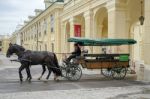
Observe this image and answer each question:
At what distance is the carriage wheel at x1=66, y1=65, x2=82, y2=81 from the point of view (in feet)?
61.0

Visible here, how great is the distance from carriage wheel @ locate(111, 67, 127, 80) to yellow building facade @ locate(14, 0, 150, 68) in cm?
144

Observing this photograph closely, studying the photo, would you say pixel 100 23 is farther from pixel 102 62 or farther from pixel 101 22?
pixel 102 62

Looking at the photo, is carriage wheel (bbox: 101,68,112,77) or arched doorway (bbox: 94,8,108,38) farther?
arched doorway (bbox: 94,8,108,38)

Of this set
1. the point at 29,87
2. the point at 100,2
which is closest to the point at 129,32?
the point at 100,2

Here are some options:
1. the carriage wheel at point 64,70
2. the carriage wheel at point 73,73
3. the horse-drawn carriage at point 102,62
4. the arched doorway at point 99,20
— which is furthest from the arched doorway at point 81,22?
the carriage wheel at point 73,73

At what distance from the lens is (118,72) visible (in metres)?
19.9

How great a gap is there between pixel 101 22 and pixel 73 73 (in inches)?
555

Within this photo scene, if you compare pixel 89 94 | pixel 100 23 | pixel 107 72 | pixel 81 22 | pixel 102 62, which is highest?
pixel 81 22

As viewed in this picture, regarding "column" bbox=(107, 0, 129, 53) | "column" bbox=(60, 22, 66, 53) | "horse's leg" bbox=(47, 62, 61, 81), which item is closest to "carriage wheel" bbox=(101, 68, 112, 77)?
"horse's leg" bbox=(47, 62, 61, 81)

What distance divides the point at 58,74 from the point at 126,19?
891 cm

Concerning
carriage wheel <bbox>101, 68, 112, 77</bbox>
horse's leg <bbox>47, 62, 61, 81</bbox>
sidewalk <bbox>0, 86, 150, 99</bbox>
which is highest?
horse's leg <bbox>47, 62, 61, 81</bbox>

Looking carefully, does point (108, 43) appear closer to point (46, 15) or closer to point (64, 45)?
point (64, 45)

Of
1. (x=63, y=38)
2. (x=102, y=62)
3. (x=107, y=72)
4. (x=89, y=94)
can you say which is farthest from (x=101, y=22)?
(x=89, y=94)

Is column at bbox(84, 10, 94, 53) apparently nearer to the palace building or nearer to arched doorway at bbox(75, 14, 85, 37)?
the palace building
